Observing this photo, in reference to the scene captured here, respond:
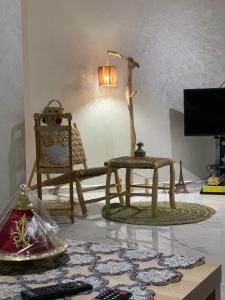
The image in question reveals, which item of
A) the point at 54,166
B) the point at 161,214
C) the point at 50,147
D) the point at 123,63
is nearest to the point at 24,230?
the point at 54,166

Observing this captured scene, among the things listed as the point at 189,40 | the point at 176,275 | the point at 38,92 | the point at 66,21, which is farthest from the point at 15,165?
the point at 189,40

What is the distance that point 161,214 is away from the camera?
13.9 ft

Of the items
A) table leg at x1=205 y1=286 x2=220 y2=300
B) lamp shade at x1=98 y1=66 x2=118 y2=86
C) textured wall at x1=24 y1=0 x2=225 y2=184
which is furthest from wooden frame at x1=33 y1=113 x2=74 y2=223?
table leg at x1=205 y1=286 x2=220 y2=300

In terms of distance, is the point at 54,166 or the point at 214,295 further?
the point at 54,166

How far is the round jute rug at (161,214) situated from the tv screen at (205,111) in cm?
109

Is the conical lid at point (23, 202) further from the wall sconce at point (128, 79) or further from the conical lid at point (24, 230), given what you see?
the wall sconce at point (128, 79)

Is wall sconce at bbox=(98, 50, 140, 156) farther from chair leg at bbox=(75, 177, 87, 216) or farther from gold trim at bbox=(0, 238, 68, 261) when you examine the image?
gold trim at bbox=(0, 238, 68, 261)

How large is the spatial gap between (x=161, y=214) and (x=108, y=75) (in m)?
1.72

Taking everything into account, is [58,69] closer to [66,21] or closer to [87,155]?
[66,21]

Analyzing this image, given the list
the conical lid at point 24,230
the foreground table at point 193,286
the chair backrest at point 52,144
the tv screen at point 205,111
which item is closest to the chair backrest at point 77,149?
the chair backrest at point 52,144

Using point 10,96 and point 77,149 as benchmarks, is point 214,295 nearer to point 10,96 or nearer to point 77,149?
point 10,96

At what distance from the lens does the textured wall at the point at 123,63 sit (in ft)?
16.9

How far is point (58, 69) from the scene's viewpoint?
17.1 feet

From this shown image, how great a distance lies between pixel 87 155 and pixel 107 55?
3.80ft
